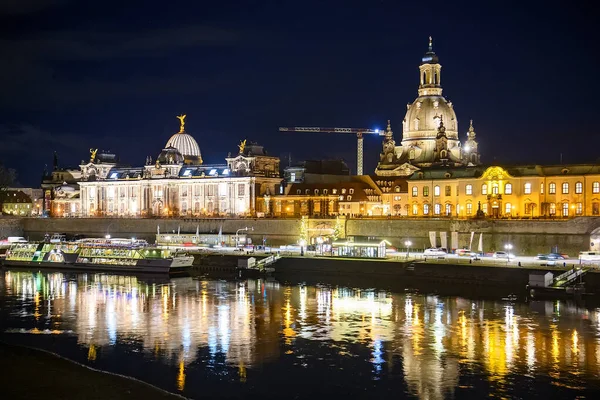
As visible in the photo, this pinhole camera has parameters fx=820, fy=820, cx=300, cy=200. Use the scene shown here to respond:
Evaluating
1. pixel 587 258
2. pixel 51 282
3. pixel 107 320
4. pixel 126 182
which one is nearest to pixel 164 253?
pixel 51 282

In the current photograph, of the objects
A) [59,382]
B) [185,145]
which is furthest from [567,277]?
[185,145]

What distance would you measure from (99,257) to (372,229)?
32.3m

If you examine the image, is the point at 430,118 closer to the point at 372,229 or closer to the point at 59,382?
the point at 372,229

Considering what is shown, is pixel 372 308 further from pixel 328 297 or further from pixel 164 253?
pixel 164 253

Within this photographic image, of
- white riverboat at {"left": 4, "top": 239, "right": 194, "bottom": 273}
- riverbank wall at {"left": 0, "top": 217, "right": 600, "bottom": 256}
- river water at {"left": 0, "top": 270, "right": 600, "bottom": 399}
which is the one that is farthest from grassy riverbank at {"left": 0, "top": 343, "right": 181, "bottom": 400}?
riverbank wall at {"left": 0, "top": 217, "right": 600, "bottom": 256}

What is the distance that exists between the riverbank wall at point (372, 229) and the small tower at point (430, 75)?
4258 cm

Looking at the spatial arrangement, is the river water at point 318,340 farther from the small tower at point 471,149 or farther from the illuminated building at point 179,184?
the small tower at point 471,149

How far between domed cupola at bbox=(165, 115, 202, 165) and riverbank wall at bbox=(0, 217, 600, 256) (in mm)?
24728

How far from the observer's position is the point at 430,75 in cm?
13725

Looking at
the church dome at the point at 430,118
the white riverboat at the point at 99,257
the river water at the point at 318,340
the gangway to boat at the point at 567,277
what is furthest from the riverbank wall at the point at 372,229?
the church dome at the point at 430,118

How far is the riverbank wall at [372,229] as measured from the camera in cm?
8081

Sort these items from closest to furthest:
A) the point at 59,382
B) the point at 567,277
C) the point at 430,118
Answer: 1. the point at 59,382
2. the point at 567,277
3. the point at 430,118

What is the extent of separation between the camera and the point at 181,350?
41594 mm

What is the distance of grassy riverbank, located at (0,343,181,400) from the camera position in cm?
3338
